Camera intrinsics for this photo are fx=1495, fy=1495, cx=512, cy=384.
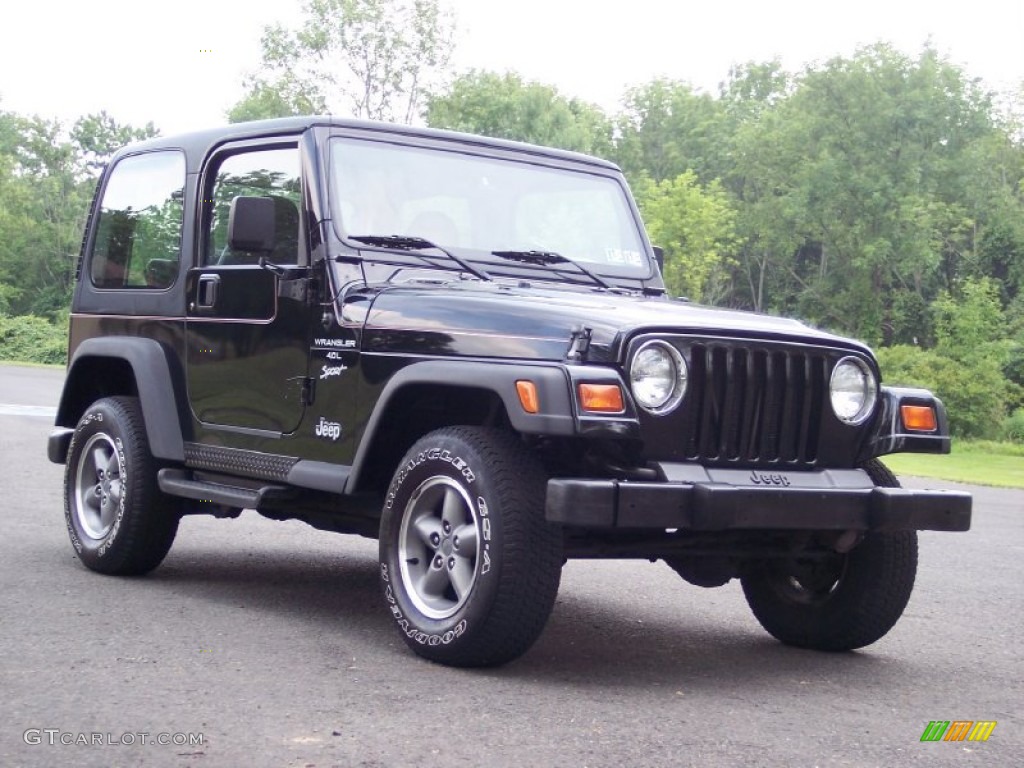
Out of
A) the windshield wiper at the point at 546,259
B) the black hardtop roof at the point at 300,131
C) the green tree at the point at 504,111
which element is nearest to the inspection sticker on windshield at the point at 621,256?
the windshield wiper at the point at 546,259

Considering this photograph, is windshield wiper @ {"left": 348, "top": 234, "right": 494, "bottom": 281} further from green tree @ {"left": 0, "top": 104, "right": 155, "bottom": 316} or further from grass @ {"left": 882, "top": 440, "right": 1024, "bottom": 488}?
green tree @ {"left": 0, "top": 104, "right": 155, "bottom": 316}

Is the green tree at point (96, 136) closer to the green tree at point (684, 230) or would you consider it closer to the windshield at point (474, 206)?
the green tree at point (684, 230)

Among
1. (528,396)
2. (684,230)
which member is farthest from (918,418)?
(684,230)

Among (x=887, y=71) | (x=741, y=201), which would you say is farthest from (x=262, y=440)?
(x=741, y=201)

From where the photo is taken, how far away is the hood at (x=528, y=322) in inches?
212

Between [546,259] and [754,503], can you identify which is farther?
[546,259]

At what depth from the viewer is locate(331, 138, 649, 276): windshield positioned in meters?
6.73

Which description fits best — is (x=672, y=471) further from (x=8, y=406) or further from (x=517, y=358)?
(x=8, y=406)

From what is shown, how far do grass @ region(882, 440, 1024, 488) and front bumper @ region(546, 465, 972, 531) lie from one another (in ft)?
46.5

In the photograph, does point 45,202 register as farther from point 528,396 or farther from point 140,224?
point 528,396

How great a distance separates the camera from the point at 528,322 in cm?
551

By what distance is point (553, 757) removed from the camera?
4195mm

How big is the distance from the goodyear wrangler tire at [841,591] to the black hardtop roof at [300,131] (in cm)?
235

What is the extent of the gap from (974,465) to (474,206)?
2012 centimetres
